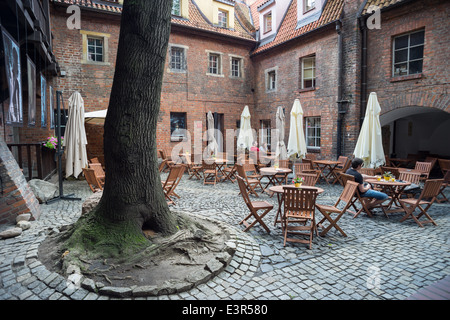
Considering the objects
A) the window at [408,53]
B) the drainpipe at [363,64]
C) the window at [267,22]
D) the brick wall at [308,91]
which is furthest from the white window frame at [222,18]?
the window at [408,53]

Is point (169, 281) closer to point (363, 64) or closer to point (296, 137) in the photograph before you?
point (296, 137)

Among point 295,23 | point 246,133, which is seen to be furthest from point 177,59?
point 295,23

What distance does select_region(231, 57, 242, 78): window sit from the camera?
1752cm

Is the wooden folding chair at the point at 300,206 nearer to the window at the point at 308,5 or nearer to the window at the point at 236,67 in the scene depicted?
the window at the point at 308,5

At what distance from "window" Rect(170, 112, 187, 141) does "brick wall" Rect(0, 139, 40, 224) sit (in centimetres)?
1002

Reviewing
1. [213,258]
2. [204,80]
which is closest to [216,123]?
[204,80]

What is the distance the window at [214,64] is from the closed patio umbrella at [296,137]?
7.28 metres

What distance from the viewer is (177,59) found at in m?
15.5

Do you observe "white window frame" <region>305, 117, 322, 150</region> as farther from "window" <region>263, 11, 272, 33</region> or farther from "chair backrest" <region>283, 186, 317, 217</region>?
"chair backrest" <region>283, 186, 317, 217</region>

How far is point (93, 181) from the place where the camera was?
7.73 m

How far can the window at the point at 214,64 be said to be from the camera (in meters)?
16.6

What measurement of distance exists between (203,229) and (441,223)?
5055 mm

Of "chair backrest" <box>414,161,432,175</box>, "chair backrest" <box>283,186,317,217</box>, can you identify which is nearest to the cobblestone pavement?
"chair backrest" <box>283,186,317,217</box>

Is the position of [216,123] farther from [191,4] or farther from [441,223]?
[441,223]
